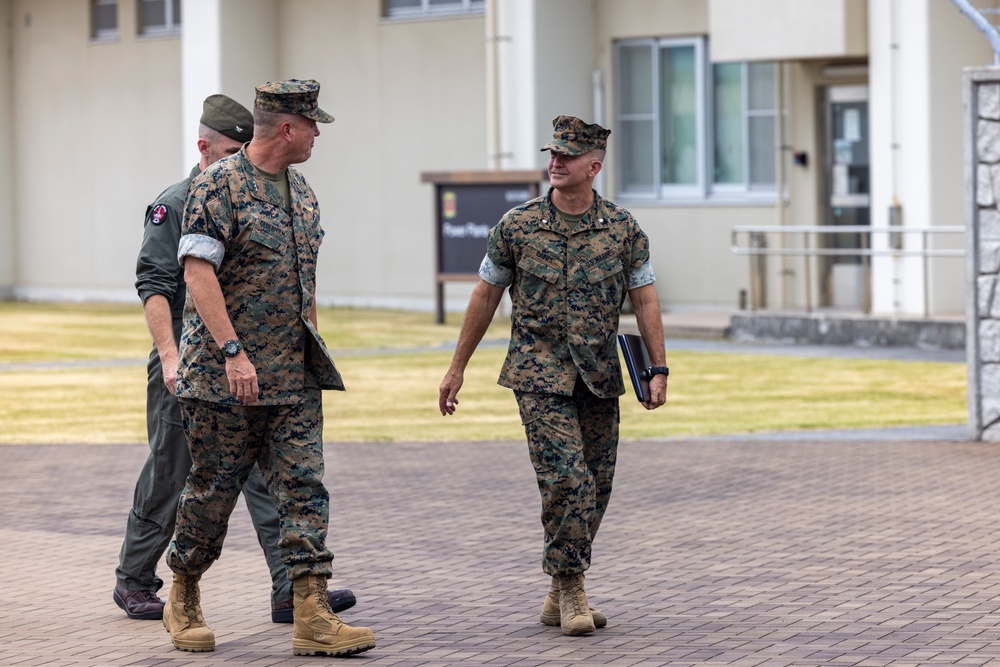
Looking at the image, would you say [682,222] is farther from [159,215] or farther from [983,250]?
[159,215]

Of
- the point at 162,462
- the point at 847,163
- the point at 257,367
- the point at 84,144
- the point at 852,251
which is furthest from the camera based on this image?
the point at 84,144

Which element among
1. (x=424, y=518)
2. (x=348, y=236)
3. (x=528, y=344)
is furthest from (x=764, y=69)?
(x=528, y=344)

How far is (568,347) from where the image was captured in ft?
21.0

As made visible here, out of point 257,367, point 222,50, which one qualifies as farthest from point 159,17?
point 257,367

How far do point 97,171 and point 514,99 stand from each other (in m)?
8.95

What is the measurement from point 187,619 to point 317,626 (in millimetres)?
540

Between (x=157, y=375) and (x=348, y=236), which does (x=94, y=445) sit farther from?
(x=348, y=236)

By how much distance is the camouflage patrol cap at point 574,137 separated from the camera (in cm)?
638

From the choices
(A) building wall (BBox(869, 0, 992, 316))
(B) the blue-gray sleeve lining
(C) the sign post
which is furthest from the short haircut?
(C) the sign post

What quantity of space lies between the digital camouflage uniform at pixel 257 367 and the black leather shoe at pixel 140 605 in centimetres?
89

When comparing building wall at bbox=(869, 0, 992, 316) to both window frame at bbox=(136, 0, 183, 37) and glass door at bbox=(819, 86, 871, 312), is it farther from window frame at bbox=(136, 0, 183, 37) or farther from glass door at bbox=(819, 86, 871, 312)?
→ window frame at bbox=(136, 0, 183, 37)

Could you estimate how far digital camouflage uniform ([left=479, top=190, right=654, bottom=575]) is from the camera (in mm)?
6340

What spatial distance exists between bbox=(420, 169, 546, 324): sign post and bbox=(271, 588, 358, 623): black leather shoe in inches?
596

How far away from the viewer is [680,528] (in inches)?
345
